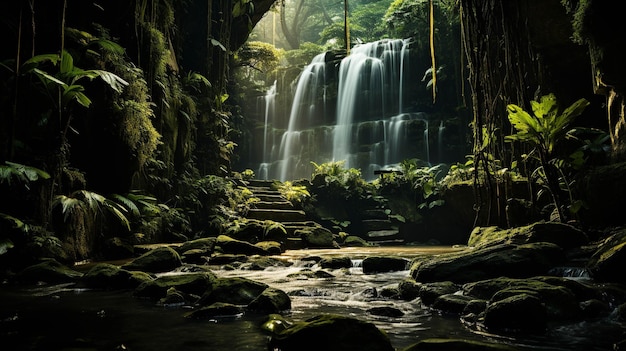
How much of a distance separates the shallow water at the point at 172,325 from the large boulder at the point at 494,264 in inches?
28.4

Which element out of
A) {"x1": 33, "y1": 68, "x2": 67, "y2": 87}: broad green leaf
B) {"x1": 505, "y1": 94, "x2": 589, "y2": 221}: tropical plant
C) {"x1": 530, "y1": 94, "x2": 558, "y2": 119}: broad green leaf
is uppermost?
{"x1": 33, "y1": 68, "x2": 67, "y2": 87}: broad green leaf

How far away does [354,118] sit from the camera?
65.9ft

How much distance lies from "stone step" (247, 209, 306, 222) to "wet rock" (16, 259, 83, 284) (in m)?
6.93

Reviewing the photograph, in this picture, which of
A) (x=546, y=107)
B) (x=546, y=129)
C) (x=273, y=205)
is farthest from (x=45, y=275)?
(x=273, y=205)

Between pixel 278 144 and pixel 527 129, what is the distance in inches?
636

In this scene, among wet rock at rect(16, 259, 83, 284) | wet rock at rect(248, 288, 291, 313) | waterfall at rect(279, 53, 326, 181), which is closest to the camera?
wet rock at rect(248, 288, 291, 313)

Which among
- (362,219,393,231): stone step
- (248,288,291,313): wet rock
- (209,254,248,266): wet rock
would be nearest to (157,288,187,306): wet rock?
(248,288,291,313): wet rock

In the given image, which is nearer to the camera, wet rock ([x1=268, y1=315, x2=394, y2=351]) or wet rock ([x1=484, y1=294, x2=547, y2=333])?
wet rock ([x1=268, y1=315, x2=394, y2=351])

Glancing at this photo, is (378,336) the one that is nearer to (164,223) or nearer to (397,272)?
(397,272)

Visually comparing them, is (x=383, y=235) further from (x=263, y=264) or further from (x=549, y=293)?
(x=549, y=293)

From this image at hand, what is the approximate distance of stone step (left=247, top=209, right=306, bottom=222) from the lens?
38.7 ft

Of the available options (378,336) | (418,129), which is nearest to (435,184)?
(418,129)

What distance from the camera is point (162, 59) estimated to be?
969cm

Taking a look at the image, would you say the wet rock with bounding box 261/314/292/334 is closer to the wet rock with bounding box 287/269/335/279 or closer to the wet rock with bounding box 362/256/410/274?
the wet rock with bounding box 287/269/335/279
